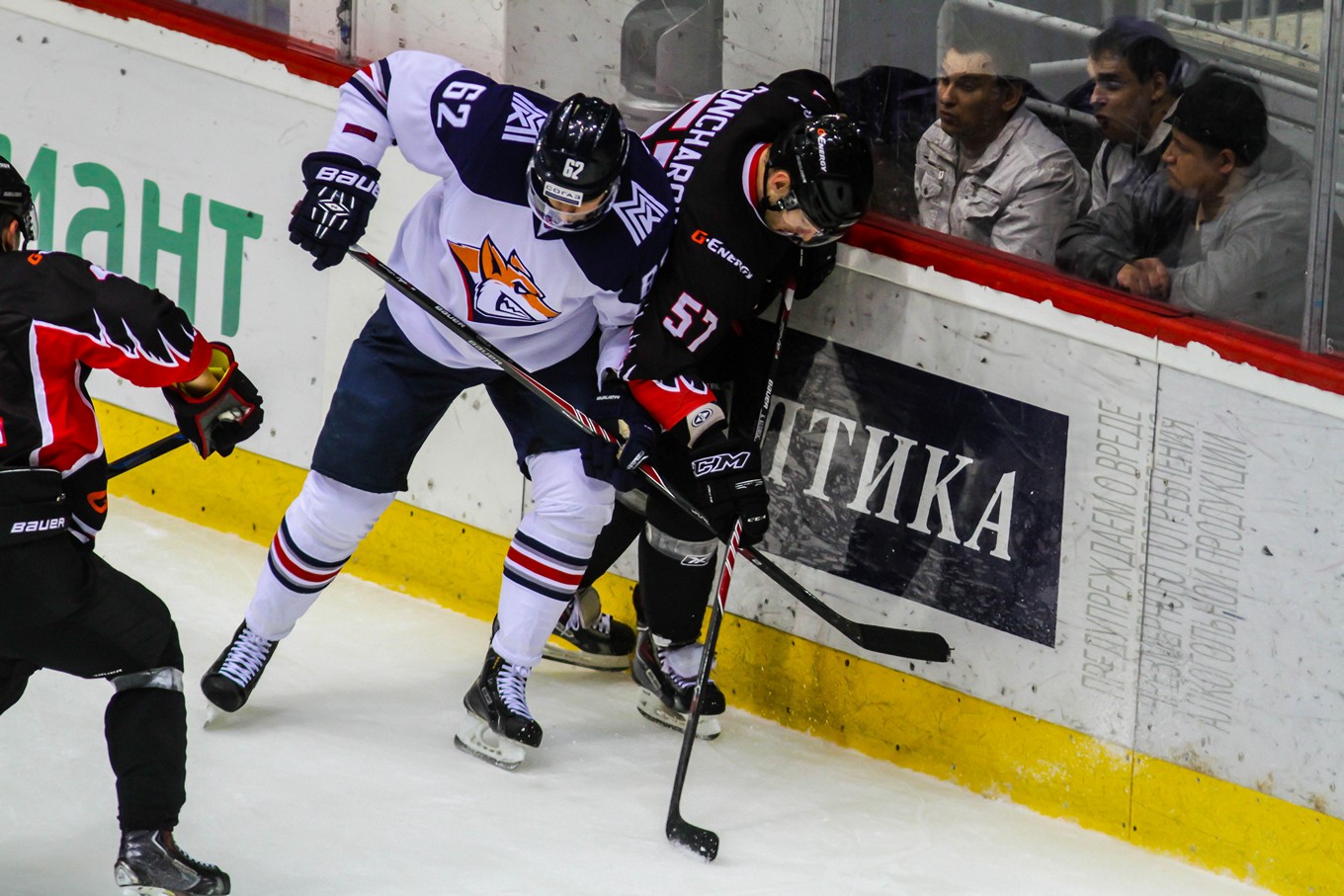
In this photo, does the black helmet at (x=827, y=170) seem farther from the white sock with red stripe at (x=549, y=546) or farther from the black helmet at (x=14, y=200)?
the black helmet at (x=14, y=200)

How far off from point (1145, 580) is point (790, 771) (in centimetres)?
76

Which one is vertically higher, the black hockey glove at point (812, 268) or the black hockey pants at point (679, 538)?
the black hockey glove at point (812, 268)

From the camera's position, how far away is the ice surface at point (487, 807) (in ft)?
9.50

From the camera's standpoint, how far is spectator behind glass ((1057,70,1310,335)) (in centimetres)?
296

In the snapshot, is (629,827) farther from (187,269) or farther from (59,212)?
(59,212)

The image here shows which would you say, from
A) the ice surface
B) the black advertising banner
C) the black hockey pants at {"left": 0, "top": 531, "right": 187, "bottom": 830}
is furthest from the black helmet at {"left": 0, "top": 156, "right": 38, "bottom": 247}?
the black advertising banner

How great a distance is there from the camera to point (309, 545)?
10.6 feet

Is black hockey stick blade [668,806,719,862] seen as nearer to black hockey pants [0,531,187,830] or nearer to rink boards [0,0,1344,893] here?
rink boards [0,0,1344,893]

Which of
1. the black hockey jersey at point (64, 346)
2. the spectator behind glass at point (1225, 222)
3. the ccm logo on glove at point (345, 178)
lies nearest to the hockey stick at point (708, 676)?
the spectator behind glass at point (1225, 222)

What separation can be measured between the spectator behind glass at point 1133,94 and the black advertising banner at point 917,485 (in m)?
0.45

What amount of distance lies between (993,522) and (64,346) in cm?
165

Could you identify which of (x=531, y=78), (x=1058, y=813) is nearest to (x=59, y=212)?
(x=531, y=78)

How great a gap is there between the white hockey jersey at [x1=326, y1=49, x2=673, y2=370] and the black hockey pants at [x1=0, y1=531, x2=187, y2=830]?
853 mm

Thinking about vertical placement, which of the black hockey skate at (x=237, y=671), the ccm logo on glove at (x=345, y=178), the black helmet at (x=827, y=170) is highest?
the black helmet at (x=827, y=170)
